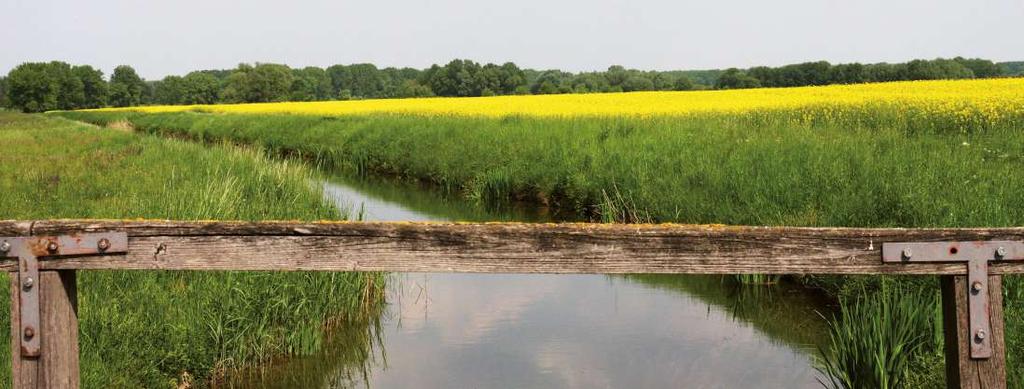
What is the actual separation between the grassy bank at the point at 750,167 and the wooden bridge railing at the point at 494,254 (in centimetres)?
181

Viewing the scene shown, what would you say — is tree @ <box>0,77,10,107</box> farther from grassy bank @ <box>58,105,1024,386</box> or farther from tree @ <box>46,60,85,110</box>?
grassy bank @ <box>58,105,1024,386</box>

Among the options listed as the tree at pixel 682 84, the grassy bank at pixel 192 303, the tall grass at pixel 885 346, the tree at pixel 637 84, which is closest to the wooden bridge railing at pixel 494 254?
the grassy bank at pixel 192 303

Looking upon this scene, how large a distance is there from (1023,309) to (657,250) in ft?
11.4

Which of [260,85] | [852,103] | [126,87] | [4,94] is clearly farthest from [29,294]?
[4,94]

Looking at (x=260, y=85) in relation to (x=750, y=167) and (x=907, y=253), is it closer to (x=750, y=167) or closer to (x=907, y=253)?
(x=750, y=167)

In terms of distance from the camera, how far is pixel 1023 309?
5.35 meters

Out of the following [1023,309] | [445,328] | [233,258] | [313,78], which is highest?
[313,78]

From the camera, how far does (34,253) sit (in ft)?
9.57

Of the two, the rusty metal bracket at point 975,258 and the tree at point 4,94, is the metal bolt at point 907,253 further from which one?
the tree at point 4,94

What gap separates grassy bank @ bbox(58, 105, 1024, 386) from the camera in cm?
780

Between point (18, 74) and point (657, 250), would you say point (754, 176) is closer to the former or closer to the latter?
point (657, 250)

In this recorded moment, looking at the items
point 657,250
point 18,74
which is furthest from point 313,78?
point 657,250

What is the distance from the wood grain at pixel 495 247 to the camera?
297 centimetres

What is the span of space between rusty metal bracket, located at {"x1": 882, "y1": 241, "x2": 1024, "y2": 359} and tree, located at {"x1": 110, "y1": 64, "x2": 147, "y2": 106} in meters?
126
